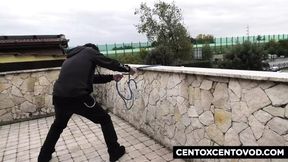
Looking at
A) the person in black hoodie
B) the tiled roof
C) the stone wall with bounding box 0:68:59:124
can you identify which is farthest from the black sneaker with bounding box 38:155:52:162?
the tiled roof

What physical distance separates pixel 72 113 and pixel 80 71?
572 millimetres

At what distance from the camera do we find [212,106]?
3051 mm

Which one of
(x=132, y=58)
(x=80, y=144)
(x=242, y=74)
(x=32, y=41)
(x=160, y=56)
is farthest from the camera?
(x=160, y=56)

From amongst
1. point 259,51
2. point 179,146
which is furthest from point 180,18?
point 179,146

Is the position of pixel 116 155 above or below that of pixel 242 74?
below

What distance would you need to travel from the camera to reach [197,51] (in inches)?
1328

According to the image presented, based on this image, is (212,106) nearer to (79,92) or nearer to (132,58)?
(79,92)

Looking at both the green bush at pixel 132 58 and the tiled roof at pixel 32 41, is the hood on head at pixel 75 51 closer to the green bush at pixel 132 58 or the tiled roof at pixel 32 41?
the tiled roof at pixel 32 41

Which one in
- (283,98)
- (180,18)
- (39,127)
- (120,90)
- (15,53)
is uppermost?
(180,18)

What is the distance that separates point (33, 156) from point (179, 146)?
7.29 ft

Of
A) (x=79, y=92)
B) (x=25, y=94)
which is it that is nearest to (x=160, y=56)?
(x=25, y=94)

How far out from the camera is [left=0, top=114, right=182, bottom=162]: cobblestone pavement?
3.91m

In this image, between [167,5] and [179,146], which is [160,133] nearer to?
[179,146]

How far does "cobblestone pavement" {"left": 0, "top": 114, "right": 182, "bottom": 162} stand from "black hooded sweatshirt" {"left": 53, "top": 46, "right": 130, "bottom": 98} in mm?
1063
